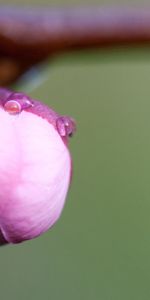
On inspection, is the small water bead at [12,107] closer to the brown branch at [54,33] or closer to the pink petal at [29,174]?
the pink petal at [29,174]

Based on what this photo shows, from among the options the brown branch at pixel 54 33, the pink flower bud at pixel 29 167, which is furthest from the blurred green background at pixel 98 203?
the pink flower bud at pixel 29 167

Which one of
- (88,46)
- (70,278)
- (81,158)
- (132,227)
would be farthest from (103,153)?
(88,46)

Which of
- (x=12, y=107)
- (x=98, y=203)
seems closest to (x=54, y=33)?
(x=12, y=107)

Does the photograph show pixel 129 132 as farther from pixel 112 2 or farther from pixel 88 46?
pixel 88 46

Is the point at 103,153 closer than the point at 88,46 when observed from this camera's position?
No

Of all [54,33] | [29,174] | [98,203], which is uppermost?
[54,33]

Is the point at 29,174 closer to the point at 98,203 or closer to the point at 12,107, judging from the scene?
the point at 12,107

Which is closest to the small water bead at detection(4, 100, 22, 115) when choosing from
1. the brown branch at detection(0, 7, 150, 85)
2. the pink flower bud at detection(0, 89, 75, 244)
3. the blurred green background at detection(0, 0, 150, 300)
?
the pink flower bud at detection(0, 89, 75, 244)
